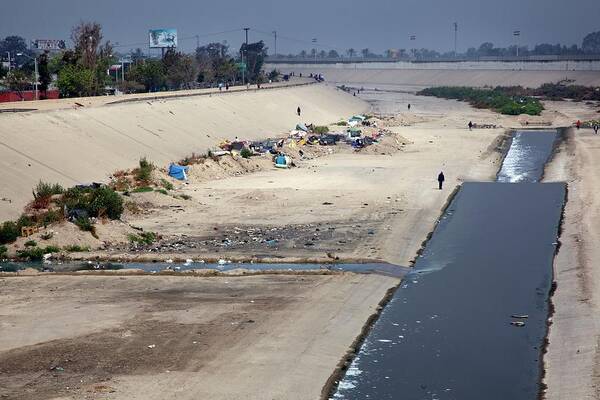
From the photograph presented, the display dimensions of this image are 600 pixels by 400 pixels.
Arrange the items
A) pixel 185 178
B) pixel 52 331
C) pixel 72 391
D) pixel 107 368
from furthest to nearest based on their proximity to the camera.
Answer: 1. pixel 185 178
2. pixel 52 331
3. pixel 107 368
4. pixel 72 391

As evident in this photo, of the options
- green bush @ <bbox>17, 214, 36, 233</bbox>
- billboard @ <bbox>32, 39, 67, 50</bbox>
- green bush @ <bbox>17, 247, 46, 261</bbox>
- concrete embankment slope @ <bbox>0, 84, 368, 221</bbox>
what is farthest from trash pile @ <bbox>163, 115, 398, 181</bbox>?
billboard @ <bbox>32, 39, 67, 50</bbox>

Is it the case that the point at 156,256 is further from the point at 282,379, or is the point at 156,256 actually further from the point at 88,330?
the point at 282,379

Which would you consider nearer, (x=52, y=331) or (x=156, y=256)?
(x=52, y=331)

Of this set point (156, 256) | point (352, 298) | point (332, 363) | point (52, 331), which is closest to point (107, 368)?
point (52, 331)

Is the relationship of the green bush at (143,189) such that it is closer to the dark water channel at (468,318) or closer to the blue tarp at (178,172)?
the blue tarp at (178,172)

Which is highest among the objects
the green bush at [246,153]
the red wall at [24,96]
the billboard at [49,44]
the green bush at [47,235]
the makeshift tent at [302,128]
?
the billboard at [49,44]

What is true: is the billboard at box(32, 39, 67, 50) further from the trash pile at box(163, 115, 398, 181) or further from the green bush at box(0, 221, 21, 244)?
the green bush at box(0, 221, 21, 244)

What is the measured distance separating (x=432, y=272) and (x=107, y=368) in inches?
533

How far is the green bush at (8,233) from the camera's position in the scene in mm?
34906

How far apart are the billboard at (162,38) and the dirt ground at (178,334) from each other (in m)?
109

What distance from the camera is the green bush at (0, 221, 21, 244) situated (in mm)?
34906

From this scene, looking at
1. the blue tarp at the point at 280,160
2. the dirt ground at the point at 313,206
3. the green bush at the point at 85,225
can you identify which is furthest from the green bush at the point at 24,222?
the blue tarp at the point at 280,160

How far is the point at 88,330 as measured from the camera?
2517 centimetres

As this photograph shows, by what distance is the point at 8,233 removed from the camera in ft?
115
